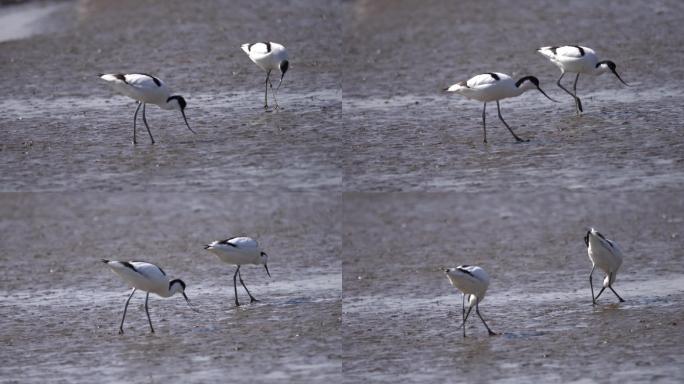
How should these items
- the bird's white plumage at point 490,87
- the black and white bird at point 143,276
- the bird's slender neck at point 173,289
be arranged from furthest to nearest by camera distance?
the bird's white plumage at point 490,87 → the bird's slender neck at point 173,289 → the black and white bird at point 143,276

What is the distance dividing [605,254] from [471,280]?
135cm

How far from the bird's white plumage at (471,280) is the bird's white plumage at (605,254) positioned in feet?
3.76

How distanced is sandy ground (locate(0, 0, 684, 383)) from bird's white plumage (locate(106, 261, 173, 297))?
292 mm

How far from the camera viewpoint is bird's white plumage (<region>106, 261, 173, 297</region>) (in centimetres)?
896

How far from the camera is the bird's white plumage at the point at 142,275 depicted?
896 centimetres

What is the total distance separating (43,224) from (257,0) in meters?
4.90

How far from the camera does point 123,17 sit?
1487 centimetres

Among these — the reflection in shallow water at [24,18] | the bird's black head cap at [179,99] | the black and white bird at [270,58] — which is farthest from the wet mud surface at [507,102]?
the reflection in shallow water at [24,18]

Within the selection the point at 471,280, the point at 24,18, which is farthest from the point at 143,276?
the point at 24,18

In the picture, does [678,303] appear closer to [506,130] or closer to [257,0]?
[506,130]

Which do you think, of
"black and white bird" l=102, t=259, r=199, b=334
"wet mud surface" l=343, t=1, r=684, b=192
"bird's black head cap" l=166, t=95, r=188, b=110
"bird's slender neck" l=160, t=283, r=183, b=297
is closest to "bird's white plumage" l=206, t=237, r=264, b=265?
"bird's slender neck" l=160, t=283, r=183, b=297

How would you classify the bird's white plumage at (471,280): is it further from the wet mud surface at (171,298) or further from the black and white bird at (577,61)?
the black and white bird at (577,61)

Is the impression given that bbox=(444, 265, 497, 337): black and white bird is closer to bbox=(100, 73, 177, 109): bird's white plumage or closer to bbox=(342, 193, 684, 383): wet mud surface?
bbox=(342, 193, 684, 383): wet mud surface

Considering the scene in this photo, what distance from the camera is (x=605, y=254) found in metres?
9.43
